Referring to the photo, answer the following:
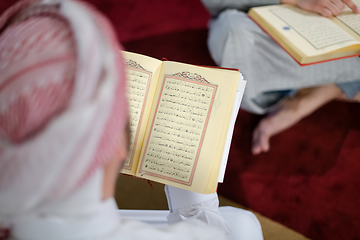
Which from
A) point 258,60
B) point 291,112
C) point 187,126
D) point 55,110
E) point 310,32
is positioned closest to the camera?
point 55,110

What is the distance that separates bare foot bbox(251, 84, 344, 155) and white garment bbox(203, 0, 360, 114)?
208 millimetres

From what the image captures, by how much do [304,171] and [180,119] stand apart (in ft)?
2.95

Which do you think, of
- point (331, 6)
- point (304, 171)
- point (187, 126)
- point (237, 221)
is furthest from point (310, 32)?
point (304, 171)

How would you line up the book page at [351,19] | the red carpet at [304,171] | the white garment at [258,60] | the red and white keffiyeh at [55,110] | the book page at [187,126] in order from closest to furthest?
the red and white keffiyeh at [55,110], the book page at [187,126], the book page at [351,19], the white garment at [258,60], the red carpet at [304,171]

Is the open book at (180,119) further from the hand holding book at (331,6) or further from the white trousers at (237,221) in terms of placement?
→ the hand holding book at (331,6)

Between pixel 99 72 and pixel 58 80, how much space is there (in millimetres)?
45

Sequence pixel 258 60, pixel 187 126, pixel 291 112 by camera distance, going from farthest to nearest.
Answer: pixel 291 112 → pixel 258 60 → pixel 187 126

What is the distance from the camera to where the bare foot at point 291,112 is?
119cm

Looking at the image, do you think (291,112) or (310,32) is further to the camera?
(291,112)

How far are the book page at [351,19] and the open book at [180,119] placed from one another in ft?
1.45

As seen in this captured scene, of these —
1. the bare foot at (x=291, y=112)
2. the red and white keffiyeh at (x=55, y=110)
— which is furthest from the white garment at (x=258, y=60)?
the red and white keffiyeh at (x=55, y=110)

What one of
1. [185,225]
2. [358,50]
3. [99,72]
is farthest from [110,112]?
[358,50]

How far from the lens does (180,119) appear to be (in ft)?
1.98

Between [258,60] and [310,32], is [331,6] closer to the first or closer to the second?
[310,32]
